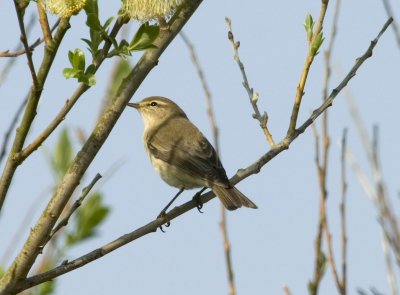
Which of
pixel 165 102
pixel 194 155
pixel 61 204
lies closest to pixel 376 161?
pixel 61 204

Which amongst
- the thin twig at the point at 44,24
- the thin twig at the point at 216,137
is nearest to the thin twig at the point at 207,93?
the thin twig at the point at 216,137

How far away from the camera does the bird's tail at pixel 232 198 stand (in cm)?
558

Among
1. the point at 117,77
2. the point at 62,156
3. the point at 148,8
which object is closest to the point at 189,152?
the point at 117,77

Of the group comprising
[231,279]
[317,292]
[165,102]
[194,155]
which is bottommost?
[317,292]

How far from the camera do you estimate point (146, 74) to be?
2.96 meters

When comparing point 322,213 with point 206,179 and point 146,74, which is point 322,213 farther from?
point 206,179

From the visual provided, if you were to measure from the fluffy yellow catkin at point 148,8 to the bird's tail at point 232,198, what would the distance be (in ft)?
9.61

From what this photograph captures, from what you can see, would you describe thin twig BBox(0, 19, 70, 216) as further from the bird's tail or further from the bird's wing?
the bird's wing

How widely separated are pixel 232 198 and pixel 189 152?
1194mm

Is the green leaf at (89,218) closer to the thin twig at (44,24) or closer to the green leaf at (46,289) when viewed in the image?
the green leaf at (46,289)

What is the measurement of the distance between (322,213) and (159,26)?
1.15 m

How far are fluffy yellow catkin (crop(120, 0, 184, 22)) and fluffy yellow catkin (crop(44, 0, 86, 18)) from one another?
17 centimetres

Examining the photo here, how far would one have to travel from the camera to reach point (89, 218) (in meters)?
3.68

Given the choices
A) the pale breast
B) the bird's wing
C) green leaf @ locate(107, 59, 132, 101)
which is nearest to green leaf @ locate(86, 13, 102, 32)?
green leaf @ locate(107, 59, 132, 101)
